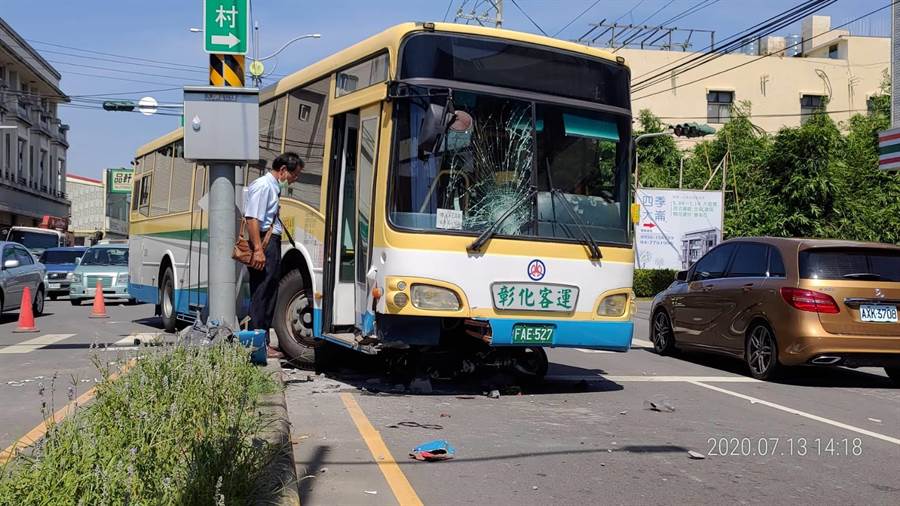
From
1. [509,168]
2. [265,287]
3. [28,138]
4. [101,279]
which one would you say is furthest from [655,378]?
[28,138]

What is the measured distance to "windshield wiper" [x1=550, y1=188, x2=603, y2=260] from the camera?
8398mm

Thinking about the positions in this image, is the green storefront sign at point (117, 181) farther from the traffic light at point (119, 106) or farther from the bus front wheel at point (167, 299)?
the bus front wheel at point (167, 299)

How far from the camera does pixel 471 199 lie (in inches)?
317

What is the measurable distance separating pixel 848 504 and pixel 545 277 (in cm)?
361

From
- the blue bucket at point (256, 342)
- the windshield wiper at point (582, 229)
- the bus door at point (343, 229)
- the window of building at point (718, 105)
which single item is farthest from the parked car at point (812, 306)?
the window of building at point (718, 105)

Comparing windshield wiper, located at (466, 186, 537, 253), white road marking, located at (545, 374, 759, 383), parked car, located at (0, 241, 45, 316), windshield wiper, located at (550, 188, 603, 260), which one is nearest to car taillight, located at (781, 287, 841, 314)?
white road marking, located at (545, 374, 759, 383)

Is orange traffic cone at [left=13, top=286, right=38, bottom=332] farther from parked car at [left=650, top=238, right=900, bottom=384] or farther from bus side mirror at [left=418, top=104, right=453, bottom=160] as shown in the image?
parked car at [left=650, top=238, right=900, bottom=384]

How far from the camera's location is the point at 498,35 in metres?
8.30

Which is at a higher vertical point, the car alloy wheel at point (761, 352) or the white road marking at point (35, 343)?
the car alloy wheel at point (761, 352)

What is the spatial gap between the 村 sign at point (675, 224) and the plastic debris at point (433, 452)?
25844 millimetres

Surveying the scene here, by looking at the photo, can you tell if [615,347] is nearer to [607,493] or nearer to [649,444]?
[649,444]

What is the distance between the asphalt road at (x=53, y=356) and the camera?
6.75m

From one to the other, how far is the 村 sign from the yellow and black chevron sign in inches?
941

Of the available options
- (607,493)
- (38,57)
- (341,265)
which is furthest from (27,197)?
(607,493)
